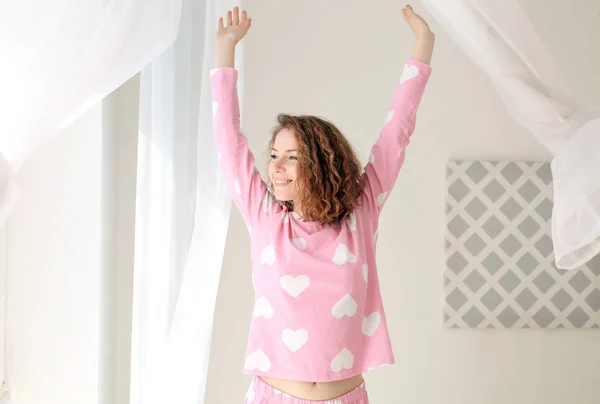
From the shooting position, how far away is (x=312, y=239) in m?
1.30

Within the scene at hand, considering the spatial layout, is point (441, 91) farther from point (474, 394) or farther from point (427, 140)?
point (474, 394)

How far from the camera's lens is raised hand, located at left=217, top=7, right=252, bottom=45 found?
4.31 feet

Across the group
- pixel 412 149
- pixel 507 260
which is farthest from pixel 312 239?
pixel 507 260

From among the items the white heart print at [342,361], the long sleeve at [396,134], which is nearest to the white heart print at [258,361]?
the white heart print at [342,361]

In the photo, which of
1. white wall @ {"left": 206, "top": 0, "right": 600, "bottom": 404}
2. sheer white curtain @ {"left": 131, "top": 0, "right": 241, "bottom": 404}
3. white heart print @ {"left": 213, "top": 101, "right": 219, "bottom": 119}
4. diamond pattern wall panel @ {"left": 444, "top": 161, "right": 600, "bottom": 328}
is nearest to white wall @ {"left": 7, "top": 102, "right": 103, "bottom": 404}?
sheer white curtain @ {"left": 131, "top": 0, "right": 241, "bottom": 404}

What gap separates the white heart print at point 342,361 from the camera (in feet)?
4.10

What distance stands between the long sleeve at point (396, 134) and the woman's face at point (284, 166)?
15cm

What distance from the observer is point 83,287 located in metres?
1.57

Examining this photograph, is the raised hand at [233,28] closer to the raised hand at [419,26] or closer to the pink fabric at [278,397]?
the raised hand at [419,26]

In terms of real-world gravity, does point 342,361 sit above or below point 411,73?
below

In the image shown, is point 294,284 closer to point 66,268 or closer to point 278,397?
point 278,397

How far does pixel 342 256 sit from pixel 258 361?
245mm

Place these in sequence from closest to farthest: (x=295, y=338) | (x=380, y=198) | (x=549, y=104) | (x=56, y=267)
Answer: (x=549, y=104)
(x=295, y=338)
(x=380, y=198)
(x=56, y=267)

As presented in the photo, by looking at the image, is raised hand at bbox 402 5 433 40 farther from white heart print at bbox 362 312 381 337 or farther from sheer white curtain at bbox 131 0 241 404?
white heart print at bbox 362 312 381 337
